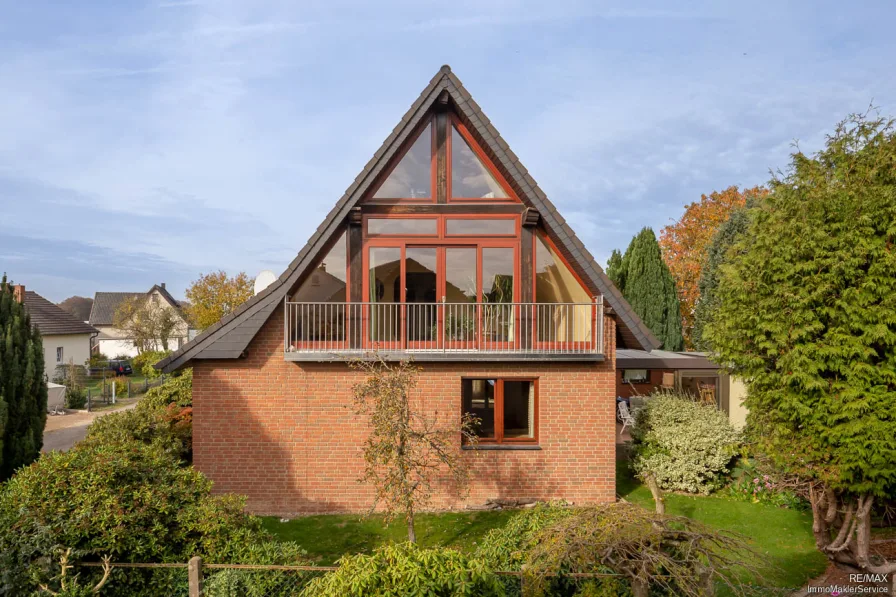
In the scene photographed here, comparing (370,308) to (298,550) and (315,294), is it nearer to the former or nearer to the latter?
(315,294)

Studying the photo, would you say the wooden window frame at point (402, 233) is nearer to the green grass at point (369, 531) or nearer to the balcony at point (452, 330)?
the balcony at point (452, 330)

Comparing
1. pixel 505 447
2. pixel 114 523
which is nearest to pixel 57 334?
pixel 114 523

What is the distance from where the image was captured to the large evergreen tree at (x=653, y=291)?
81.3ft

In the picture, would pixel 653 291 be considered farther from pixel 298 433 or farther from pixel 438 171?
pixel 298 433

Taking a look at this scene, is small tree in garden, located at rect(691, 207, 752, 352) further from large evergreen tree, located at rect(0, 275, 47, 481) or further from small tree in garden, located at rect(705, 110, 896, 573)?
large evergreen tree, located at rect(0, 275, 47, 481)

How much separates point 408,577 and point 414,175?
700cm

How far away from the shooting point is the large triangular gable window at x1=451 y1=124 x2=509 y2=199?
9375 mm

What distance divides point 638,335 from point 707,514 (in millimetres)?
3500

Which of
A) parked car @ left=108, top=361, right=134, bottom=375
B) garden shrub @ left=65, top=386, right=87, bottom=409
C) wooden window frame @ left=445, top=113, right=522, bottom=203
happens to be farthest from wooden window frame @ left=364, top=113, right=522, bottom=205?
parked car @ left=108, top=361, right=134, bottom=375

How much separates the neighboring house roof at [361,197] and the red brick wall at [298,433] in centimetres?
35

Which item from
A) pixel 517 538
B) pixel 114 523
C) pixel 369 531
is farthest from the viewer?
pixel 369 531

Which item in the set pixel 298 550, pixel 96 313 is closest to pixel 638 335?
pixel 298 550

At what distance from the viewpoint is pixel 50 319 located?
2928 centimetres

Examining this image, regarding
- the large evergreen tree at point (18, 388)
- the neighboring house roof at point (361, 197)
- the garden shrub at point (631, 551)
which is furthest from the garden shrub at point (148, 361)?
the garden shrub at point (631, 551)
